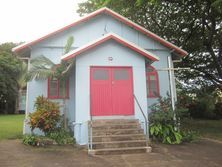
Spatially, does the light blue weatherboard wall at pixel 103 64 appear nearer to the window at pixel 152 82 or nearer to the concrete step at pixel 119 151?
the concrete step at pixel 119 151

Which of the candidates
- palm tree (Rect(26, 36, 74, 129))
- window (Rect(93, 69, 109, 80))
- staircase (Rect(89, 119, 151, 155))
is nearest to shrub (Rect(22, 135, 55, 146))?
palm tree (Rect(26, 36, 74, 129))

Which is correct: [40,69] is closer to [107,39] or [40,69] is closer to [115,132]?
[107,39]

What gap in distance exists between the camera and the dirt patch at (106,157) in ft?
25.7

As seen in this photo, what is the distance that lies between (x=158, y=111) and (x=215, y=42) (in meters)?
12.8

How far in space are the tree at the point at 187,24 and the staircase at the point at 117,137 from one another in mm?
9874

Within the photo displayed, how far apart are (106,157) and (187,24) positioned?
15.4 metres

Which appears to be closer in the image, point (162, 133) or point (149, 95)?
point (162, 133)

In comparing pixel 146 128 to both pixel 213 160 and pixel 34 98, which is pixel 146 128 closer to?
pixel 213 160

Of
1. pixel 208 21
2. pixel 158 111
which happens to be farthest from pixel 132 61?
pixel 208 21

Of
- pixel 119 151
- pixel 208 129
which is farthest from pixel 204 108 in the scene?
pixel 119 151

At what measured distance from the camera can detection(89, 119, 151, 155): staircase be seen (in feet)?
31.1

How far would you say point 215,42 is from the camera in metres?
21.8

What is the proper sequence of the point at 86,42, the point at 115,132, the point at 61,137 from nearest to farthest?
the point at 115,132 → the point at 61,137 → the point at 86,42

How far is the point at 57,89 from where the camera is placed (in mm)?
13516
